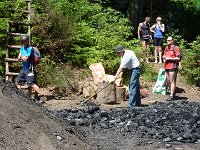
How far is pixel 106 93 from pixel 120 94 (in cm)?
68

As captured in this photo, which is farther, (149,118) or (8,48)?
(8,48)

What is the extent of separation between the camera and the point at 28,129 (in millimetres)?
7398

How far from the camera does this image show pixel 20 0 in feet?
52.6

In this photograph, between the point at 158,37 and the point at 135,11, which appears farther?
the point at 135,11

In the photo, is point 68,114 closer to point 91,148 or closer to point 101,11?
point 91,148

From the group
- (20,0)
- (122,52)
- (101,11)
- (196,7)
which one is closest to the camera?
(122,52)

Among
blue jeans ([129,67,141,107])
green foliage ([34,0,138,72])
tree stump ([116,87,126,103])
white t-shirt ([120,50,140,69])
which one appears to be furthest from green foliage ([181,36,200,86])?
white t-shirt ([120,50,140,69])

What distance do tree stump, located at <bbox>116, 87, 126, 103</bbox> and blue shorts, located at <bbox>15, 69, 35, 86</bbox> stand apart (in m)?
2.48

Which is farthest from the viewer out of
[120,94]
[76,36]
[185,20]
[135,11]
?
[185,20]

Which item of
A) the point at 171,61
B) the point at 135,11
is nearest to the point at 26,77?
the point at 171,61

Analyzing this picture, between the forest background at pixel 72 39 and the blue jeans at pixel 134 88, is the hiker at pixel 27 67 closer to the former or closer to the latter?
the forest background at pixel 72 39

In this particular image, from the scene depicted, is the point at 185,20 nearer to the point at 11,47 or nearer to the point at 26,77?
the point at 11,47

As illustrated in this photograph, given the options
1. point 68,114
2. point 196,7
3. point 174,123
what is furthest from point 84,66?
point 196,7

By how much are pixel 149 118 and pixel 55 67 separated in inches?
201
